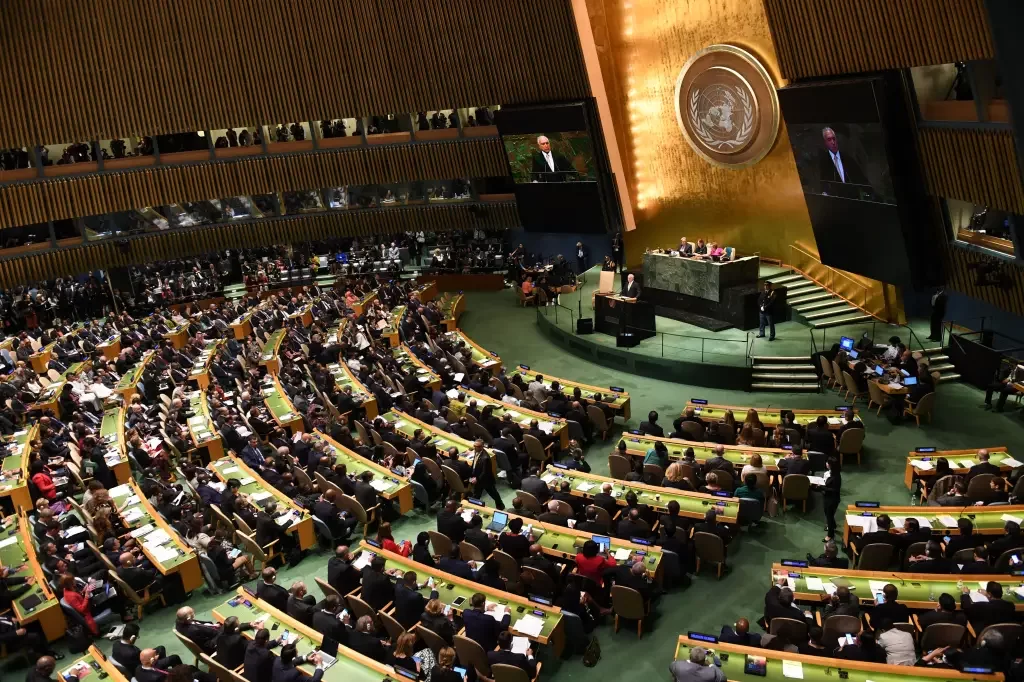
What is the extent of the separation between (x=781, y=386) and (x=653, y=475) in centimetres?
631

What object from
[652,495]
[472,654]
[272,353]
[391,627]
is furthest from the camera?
[272,353]

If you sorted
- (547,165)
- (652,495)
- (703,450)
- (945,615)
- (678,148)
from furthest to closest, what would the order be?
(547,165) < (678,148) < (703,450) < (652,495) < (945,615)

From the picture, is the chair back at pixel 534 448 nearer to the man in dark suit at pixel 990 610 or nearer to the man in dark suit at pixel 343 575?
the man in dark suit at pixel 343 575

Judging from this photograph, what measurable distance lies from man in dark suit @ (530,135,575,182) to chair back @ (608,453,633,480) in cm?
1312

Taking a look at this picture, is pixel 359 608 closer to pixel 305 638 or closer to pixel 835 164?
pixel 305 638

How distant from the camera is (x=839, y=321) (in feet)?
63.5

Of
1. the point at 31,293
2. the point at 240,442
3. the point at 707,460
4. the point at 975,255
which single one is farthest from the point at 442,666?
the point at 31,293

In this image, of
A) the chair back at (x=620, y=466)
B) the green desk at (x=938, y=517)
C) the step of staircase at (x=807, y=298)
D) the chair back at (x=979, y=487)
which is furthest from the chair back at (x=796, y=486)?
the step of staircase at (x=807, y=298)

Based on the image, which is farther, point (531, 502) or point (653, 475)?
point (653, 475)

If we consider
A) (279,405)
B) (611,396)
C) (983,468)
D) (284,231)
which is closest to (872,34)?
(983,468)

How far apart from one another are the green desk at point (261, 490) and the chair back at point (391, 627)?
3.02 m

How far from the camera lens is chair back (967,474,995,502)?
10.8 m

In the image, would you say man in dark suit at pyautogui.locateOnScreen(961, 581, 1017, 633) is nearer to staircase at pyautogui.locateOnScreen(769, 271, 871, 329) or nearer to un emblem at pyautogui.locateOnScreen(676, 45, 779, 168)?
staircase at pyautogui.locateOnScreen(769, 271, 871, 329)

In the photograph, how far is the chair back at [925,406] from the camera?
14539 millimetres
